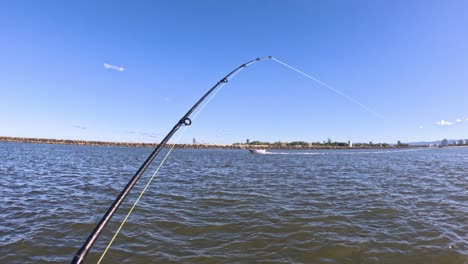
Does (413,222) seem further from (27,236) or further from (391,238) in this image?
(27,236)

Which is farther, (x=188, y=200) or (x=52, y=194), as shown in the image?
(x=52, y=194)

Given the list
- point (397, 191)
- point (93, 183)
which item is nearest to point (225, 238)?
point (397, 191)

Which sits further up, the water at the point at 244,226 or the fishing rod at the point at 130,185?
the fishing rod at the point at 130,185

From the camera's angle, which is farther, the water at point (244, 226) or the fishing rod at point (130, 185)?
the water at point (244, 226)

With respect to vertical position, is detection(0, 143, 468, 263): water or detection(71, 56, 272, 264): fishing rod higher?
detection(71, 56, 272, 264): fishing rod

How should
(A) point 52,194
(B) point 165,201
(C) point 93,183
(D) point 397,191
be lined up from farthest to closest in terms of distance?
(C) point 93,183
(D) point 397,191
(A) point 52,194
(B) point 165,201

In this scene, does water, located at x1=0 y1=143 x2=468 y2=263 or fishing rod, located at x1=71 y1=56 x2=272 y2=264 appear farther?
water, located at x1=0 y1=143 x2=468 y2=263

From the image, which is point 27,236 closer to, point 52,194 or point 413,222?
point 52,194

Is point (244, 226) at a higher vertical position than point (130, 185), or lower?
lower

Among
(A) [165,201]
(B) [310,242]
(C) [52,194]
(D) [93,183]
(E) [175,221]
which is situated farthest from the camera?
(D) [93,183]

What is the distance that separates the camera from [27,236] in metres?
7.51

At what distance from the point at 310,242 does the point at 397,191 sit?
32.9 ft

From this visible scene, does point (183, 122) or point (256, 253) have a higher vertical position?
point (183, 122)

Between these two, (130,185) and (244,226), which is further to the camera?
(244,226)
